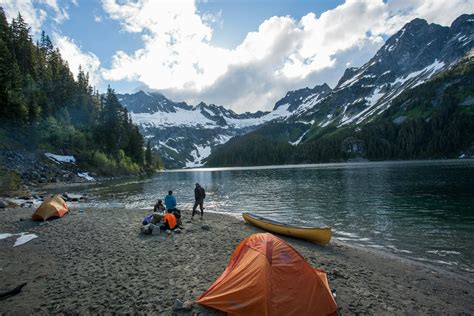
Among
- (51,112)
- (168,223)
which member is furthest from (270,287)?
(51,112)

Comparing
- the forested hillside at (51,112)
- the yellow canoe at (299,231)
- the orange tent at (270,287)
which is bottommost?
the yellow canoe at (299,231)

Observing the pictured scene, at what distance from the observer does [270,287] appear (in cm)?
851

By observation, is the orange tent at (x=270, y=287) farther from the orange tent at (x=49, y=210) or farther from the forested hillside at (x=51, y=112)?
the forested hillside at (x=51, y=112)

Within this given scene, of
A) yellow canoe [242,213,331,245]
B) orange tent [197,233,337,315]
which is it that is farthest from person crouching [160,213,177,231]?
orange tent [197,233,337,315]

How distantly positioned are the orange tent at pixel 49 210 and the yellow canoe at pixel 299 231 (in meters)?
17.3

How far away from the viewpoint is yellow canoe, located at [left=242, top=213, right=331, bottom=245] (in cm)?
1888

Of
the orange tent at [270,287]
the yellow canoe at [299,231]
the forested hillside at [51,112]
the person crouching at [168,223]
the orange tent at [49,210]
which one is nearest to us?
the orange tent at [270,287]

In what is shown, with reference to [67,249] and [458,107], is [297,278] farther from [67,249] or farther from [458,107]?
[458,107]

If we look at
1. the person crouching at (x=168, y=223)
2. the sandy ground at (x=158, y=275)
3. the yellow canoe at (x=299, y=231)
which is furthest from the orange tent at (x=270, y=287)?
the person crouching at (x=168, y=223)

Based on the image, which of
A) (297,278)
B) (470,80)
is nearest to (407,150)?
(470,80)

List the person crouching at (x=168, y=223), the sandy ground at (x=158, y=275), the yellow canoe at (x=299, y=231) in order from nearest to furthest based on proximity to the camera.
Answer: the sandy ground at (x=158, y=275) → the yellow canoe at (x=299, y=231) → the person crouching at (x=168, y=223)

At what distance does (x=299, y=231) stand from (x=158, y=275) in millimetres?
11265

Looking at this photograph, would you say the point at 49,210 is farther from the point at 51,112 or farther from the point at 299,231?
the point at 51,112

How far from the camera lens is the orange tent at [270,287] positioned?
8.26 meters
